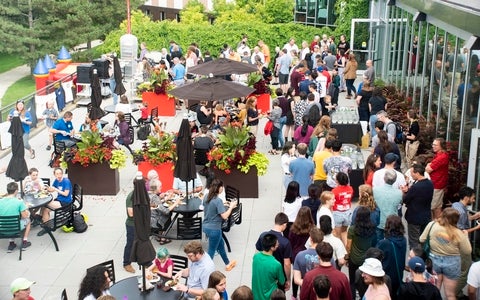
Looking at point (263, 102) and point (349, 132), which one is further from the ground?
point (349, 132)

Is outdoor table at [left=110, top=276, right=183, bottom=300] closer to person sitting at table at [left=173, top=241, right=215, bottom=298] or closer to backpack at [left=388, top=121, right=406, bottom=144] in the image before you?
person sitting at table at [left=173, top=241, right=215, bottom=298]

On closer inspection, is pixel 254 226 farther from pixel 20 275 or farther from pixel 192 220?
pixel 20 275

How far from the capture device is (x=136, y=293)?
10352 millimetres

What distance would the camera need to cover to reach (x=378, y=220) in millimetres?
11352

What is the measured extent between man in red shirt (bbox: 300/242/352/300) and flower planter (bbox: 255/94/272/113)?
1585cm

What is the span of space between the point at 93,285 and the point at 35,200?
211 inches

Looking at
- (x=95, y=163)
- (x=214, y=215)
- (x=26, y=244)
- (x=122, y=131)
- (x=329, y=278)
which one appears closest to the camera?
(x=329, y=278)

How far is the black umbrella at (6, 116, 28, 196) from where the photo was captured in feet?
47.4

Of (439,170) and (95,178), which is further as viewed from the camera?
(95,178)

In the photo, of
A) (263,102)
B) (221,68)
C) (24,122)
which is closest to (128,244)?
(24,122)

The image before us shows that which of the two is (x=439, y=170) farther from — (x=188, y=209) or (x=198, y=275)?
(x=198, y=275)

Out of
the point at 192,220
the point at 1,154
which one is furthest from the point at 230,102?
the point at 192,220

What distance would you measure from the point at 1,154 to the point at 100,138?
565 centimetres

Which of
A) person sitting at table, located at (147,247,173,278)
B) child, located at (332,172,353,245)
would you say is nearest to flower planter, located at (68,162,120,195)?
person sitting at table, located at (147,247,173,278)
